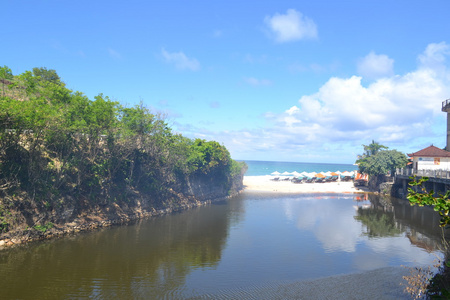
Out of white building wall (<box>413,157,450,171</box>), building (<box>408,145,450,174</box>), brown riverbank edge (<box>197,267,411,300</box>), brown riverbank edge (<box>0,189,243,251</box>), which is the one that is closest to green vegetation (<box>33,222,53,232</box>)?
brown riverbank edge (<box>0,189,243,251</box>)

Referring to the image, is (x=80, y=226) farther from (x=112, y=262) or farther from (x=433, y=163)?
(x=433, y=163)

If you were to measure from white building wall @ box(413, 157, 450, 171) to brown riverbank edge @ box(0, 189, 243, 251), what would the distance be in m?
43.8

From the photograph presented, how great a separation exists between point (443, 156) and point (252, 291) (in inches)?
2050

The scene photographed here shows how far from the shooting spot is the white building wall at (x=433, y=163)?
52.5m

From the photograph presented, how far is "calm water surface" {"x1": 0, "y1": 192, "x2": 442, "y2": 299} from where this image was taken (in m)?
17.6

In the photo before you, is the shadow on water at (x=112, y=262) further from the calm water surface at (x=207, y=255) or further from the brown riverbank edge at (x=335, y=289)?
the brown riverbank edge at (x=335, y=289)

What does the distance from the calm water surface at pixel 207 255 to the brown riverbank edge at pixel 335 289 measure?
0.66m

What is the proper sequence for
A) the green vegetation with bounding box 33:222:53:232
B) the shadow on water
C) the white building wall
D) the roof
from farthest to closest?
the roof, the white building wall, the green vegetation with bounding box 33:222:53:232, the shadow on water

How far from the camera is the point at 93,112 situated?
97.7 feet

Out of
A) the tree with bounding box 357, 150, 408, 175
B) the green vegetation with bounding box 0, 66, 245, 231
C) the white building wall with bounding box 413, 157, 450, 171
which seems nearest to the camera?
the green vegetation with bounding box 0, 66, 245, 231

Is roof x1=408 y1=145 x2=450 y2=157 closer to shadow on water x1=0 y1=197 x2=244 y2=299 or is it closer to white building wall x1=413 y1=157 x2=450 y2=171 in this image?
white building wall x1=413 y1=157 x2=450 y2=171

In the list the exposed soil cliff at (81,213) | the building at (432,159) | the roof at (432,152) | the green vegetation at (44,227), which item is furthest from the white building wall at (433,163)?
the green vegetation at (44,227)

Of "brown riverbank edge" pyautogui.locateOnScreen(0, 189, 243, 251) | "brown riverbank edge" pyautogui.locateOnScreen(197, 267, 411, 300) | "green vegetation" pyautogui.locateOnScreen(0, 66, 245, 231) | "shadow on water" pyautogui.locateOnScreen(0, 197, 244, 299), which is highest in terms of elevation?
"green vegetation" pyautogui.locateOnScreen(0, 66, 245, 231)

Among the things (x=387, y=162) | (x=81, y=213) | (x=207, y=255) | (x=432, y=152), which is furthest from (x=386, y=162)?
(x=81, y=213)
